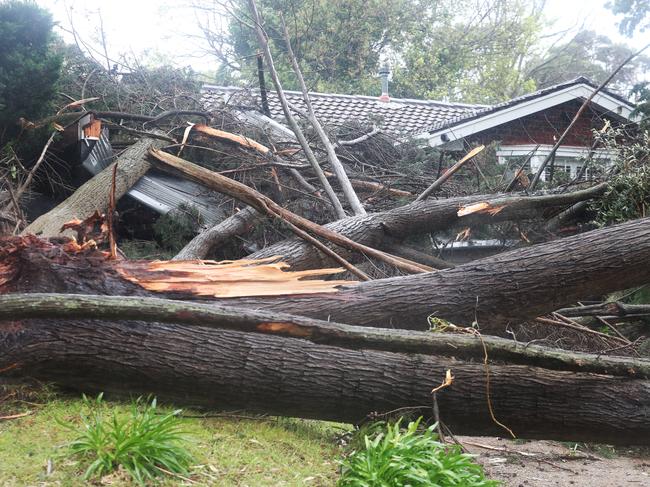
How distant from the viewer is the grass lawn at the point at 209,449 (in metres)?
3.22

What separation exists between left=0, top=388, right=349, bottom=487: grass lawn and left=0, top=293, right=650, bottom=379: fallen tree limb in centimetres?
54

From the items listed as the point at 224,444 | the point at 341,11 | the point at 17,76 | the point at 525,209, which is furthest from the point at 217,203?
the point at 341,11

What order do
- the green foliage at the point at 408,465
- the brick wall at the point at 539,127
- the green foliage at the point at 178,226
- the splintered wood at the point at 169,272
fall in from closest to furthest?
the green foliage at the point at 408,465, the splintered wood at the point at 169,272, the green foliage at the point at 178,226, the brick wall at the point at 539,127

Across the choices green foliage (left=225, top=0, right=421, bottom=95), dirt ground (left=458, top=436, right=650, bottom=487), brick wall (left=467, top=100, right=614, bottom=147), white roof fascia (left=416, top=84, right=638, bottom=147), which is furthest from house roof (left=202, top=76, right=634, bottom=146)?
green foliage (left=225, top=0, right=421, bottom=95)

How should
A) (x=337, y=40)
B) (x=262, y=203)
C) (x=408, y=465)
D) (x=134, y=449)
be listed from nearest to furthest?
(x=134, y=449) → (x=408, y=465) → (x=262, y=203) → (x=337, y=40)

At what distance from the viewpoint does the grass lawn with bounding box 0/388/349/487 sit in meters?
3.22

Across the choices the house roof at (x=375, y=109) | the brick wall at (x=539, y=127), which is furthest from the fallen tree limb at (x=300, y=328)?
the brick wall at (x=539, y=127)

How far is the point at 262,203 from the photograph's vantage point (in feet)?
21.5

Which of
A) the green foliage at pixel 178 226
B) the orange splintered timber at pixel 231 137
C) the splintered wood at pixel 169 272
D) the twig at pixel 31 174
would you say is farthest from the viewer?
the orange splintered timber at pixel 231 137

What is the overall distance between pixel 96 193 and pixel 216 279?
361 centimetres

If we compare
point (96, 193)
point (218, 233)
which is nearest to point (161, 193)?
point (96, 193)

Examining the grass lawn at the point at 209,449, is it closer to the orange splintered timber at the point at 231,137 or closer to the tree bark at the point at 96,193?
the tree bark at the point at 96,193

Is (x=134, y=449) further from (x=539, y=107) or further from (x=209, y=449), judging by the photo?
(x=539, y=107)

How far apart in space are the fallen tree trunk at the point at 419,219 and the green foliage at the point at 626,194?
580 millimetres
